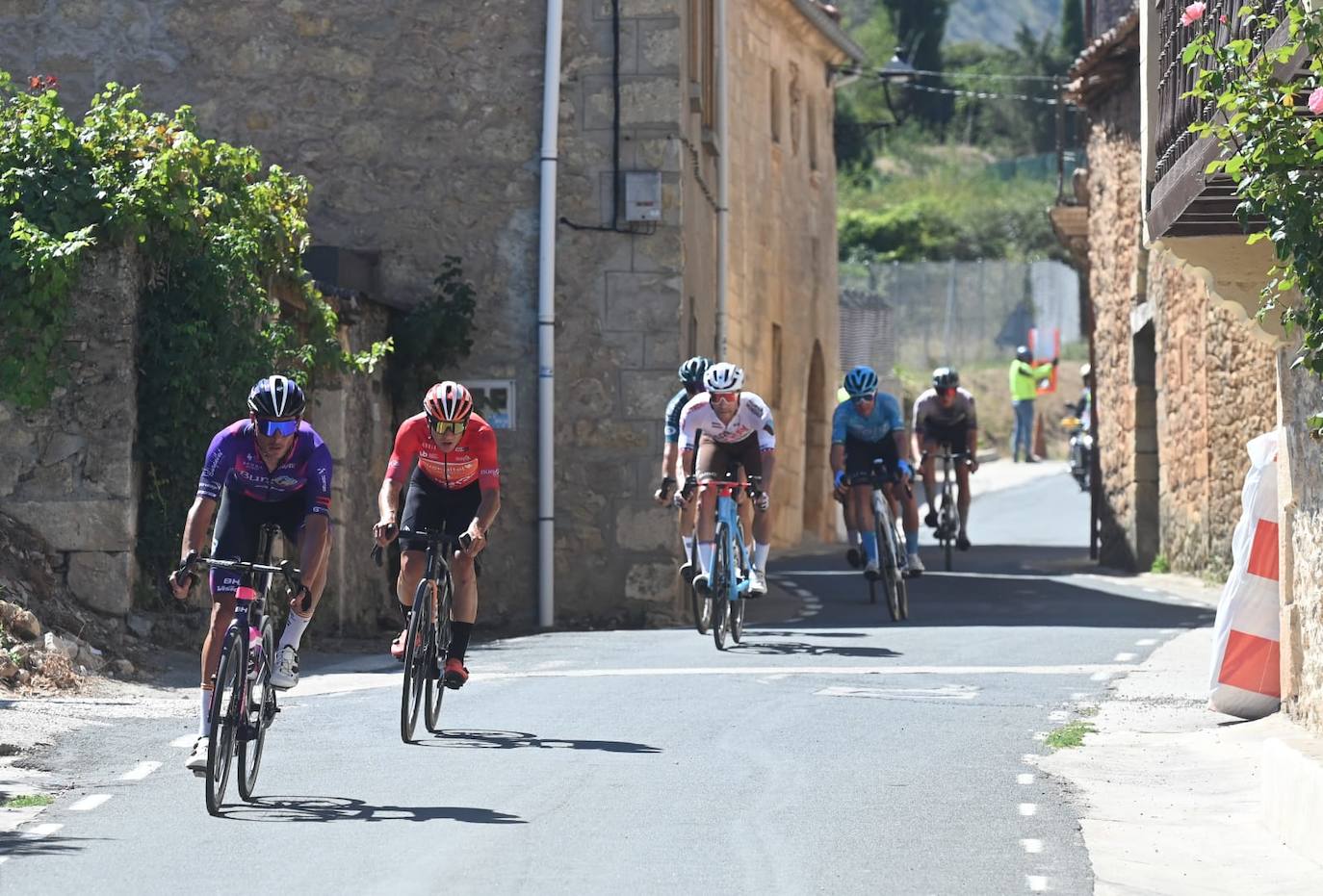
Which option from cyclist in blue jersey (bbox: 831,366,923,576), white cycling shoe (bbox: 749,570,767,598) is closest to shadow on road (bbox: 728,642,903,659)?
white cycling shoe (bbox: 749,570,767,598)

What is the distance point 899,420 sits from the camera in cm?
1747

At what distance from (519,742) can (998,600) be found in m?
9.74

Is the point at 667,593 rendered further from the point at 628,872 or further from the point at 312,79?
the point at 628,872

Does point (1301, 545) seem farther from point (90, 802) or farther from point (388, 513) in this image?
point (90, 802)

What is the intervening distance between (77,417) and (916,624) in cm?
622

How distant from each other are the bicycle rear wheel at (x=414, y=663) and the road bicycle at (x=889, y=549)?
6621mm

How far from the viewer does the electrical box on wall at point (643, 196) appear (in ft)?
Result: 63.2

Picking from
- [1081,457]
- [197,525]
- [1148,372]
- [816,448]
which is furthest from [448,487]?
[1081,457]

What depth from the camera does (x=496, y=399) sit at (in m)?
19.5

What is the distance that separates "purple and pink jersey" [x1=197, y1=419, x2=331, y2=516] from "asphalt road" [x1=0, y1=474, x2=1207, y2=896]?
1.19 metres

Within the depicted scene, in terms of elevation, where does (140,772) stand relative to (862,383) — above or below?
below

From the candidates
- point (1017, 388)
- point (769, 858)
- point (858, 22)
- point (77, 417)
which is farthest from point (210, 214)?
point (858, 22)

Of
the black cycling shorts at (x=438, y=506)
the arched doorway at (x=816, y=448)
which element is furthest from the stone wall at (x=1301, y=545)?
the arched doorway at (x=816, y=448)

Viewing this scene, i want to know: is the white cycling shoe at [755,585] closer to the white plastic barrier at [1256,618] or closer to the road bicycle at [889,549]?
the road bicycle at [889,549]
